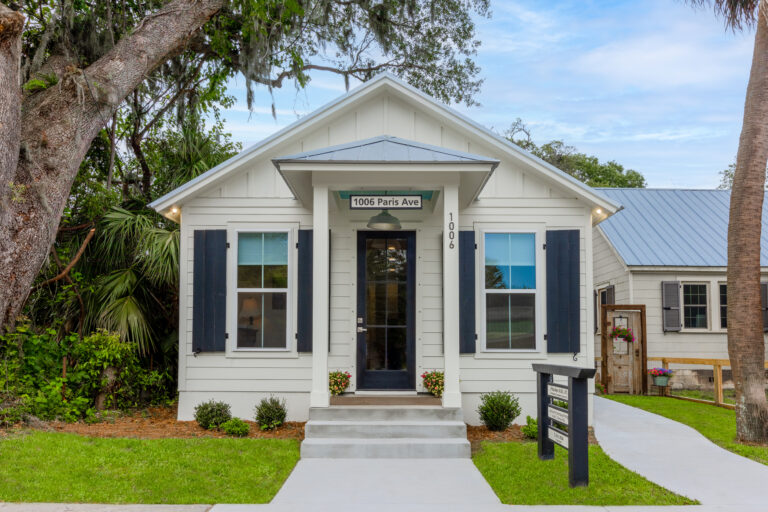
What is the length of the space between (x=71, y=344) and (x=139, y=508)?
17.1ft

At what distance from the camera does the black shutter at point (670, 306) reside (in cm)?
1414

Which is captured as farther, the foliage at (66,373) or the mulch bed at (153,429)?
the foliage at (66,373)

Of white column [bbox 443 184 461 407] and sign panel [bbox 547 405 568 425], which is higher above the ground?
white column [bbox 443 184 461 407]

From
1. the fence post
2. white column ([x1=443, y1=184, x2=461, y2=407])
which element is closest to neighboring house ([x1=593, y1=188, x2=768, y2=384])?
the fence post

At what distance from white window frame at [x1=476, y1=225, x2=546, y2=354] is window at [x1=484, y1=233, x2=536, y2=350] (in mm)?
31

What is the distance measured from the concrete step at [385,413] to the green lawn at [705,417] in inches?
129

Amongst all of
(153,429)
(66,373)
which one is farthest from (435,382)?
(66,373)

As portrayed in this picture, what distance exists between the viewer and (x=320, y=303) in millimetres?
7875

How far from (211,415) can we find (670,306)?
32.8 ft

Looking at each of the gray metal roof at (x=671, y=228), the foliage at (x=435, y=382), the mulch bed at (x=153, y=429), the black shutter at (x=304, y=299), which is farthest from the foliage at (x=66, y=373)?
the gray metal roof at (x=671, y=228)

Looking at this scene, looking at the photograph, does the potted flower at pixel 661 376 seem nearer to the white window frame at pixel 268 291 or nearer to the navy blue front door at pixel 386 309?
the navy blue front door at pixel 386 309

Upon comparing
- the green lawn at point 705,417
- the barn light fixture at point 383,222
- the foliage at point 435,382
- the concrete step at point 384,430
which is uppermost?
the barn light fixture at point 383,222

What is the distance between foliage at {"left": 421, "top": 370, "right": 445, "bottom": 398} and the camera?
902cm

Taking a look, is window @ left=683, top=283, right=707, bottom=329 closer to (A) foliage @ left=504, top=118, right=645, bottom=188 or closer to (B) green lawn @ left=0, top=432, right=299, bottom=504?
(B) green lawn @ left=0, top=432, right=299, bottom=504
